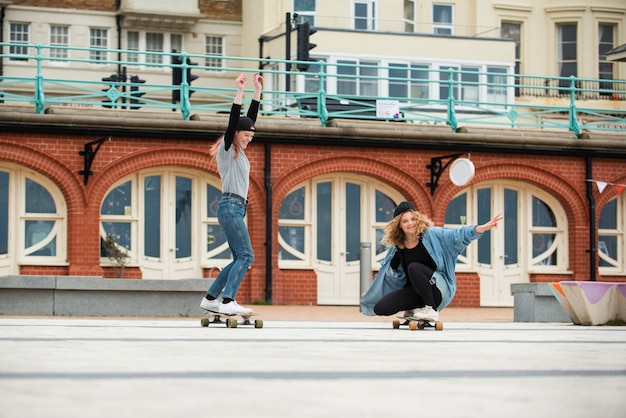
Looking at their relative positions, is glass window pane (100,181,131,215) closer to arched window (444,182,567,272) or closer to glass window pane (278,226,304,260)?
glass window pane (278,226,304,260)

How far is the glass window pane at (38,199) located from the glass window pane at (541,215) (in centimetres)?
1042

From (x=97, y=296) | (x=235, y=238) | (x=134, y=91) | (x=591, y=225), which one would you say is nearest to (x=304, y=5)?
(x=134, y=91)

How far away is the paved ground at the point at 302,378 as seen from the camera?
450 centimetres

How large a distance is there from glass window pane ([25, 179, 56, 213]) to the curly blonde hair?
1305 centimetres

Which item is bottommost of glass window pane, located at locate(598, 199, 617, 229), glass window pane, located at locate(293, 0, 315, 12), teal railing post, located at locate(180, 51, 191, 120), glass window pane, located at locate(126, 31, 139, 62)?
glass window pane, located at locate(598, 199, 617, 229)

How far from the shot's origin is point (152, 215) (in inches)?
957

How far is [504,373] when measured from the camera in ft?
19.8

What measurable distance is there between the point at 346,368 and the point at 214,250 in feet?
60.8

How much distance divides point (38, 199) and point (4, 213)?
0.69 meters

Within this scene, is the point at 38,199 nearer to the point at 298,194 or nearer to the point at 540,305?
the point at 298,194

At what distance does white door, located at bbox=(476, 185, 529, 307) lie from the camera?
26219mm

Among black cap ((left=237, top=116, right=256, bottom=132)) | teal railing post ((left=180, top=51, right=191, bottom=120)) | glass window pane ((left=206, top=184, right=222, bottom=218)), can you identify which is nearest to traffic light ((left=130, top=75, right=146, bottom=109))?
teal railing post ((left=180, top=51, right=191, bottom=120))

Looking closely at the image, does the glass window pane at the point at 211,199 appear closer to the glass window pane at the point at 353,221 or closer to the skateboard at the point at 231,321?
the glass window pane at the point at 353,221

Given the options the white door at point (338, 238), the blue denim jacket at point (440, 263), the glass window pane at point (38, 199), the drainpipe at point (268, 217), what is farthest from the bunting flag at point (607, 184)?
the blue denim jacket at point (440, 263)
